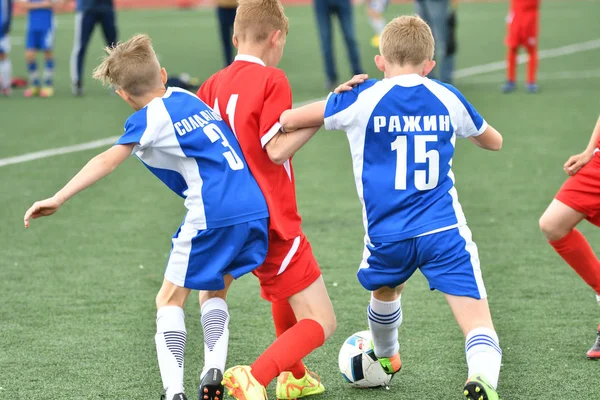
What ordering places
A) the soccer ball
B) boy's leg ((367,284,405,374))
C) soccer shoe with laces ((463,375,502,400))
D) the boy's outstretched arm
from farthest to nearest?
the soccer ball
boy's leg ((367,284,405,374))
the boy's outstretched arm
soccer shoe with laces ((463,375,502,400))

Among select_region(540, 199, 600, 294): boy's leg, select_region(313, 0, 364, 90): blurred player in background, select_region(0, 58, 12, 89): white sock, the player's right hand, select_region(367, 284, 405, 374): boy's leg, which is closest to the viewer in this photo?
select_region(367, 284, 405, 374): boy's leg

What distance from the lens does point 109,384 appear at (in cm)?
412

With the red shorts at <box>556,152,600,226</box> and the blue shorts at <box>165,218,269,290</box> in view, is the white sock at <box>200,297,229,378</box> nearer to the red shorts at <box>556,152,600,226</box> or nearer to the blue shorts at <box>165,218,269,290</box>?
the blue shorts at <box>165,218,269,290</box>

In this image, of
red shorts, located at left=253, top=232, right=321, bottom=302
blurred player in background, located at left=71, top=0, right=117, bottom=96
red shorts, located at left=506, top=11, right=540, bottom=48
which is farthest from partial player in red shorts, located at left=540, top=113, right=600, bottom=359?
blurred player in background, located at left=71, top=0, right=117, bottom=96

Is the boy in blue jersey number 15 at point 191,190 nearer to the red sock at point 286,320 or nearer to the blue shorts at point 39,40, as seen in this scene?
the red sock at point 286,320

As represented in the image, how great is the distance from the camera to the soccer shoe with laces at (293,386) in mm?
3986

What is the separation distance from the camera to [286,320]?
4.03 m

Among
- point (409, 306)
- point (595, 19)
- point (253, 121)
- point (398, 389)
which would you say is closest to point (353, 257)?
point (409, 306)

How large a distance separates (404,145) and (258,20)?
753 millimetres

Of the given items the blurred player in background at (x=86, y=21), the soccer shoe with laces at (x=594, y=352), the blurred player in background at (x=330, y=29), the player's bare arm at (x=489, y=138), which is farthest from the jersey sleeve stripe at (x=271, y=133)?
the blurred player in background at (x=86, y=21)

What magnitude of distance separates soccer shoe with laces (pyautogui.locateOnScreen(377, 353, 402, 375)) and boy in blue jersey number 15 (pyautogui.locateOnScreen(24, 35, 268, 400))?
2.42ft

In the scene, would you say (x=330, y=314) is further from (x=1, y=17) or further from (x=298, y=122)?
(x=1, y=17)

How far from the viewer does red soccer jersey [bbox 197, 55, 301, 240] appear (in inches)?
145

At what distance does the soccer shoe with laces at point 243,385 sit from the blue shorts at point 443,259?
0.63 meters
